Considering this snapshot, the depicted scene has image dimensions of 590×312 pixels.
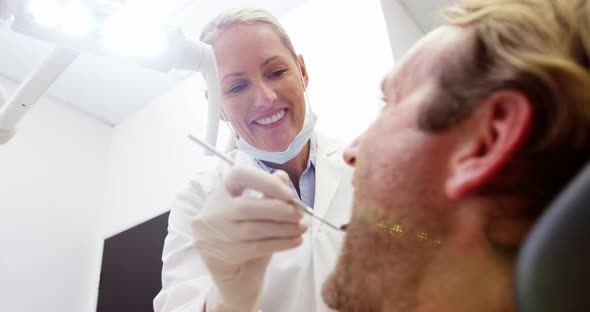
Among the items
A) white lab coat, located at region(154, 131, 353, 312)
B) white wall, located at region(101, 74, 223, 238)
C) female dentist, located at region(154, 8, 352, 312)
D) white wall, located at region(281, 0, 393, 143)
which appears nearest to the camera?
female dentist, located at region(154, 8, 352, 312)

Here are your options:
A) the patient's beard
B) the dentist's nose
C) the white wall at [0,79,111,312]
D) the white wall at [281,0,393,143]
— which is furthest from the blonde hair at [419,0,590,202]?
the white wall at [0,79,111,312]

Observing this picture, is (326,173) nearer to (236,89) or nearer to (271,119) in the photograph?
(271,119)

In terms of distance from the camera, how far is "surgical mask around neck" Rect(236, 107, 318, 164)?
1304 mm

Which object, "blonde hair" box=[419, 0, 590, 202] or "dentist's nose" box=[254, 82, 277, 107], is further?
"dentist's nose" box=[254, 82, 277, 107]

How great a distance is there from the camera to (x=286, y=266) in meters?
1.08

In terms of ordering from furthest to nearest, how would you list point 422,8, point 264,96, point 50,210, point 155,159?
1. point 155,159
2. point 50,210
3. point 422,8
4. point 264,96

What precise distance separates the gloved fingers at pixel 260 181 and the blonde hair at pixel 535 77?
25 cm

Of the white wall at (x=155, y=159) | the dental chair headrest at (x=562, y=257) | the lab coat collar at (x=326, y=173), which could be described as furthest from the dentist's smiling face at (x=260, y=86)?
the white wall at (x=155, y=159)

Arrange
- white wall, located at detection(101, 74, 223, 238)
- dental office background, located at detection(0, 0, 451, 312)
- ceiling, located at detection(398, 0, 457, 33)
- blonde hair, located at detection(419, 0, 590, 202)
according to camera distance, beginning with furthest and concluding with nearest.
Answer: white wall, located at detection(101, 74, 223, 238), ceiling, located at detection(398, 0, 457, 33), dental office background, located at detection(0, 0, 451, 312), blonde hair, located at detection(419, 0, 590, 202)

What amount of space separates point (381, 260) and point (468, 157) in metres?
0.21

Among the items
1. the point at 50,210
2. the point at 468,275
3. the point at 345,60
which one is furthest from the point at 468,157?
the point at 50,210

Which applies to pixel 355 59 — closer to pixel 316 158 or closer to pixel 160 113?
pixel 316 158

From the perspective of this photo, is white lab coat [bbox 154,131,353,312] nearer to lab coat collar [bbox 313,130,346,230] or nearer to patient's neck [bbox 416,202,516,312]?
lab coat collar [bbox 313,130,346,230]

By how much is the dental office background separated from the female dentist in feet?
2.19
